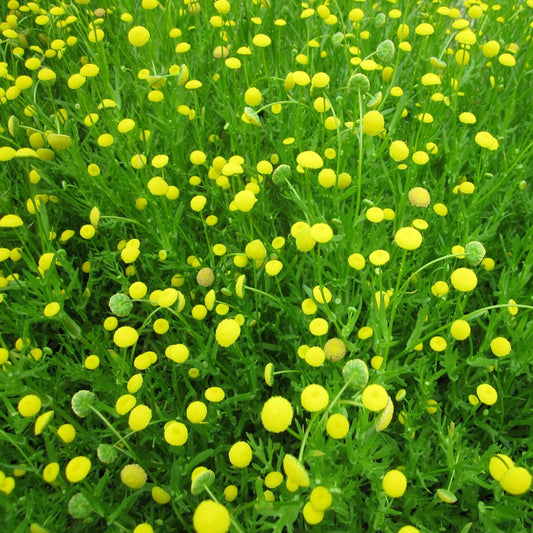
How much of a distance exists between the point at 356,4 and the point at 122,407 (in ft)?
7.21

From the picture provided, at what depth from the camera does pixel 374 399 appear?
91cm

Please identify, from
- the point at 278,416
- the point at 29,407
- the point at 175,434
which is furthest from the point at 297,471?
the point at 29,407

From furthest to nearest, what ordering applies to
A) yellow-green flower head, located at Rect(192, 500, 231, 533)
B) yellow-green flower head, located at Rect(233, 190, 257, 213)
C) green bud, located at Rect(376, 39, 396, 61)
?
1. green bud, located at Rect(376, 39, 396, 61)
2. yellow-green flower head, located at Rect(233, 190, 257, 213)
3. yellow-green flower head, located at Rect(192, 500, 231, 533)

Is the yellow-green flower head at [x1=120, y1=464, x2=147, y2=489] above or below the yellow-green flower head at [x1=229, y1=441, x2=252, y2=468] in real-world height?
below

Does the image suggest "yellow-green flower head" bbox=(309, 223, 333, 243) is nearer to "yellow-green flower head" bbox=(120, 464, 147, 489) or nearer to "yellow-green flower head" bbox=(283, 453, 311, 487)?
"yellow-green flower head" bbox=(283, 453, 311, 487)

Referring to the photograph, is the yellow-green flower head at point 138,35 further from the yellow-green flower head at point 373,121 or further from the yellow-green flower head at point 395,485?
the yellow-green flower head at point 395,485

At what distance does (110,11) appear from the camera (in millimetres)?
2422

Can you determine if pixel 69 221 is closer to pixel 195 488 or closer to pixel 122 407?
pixel 122 407

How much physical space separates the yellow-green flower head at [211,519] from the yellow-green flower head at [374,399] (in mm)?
340

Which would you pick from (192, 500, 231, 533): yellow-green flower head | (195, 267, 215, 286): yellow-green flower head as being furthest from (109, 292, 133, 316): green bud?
(192, 500, 231, 533): yellow-green flower head

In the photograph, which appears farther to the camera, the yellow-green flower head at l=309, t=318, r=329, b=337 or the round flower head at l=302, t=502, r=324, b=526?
the yellow-green flower head at l=309, t=318, r=329, b=337

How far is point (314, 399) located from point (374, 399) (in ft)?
0.40

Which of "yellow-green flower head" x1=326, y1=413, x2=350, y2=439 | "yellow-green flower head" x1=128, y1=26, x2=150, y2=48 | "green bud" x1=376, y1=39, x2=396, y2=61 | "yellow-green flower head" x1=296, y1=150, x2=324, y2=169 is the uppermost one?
"yellow-green flower head" x1=128, y1=26, x2=150, y2=48

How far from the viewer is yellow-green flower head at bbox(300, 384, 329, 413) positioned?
0.89 m
